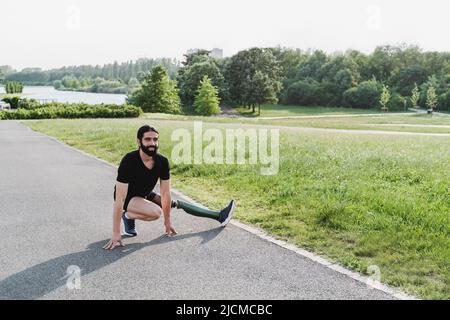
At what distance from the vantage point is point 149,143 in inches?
219

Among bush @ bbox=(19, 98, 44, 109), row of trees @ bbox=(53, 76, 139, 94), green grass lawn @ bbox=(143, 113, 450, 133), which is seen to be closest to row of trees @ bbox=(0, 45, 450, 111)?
bush @ bbox=(19, 98, 44, 109)

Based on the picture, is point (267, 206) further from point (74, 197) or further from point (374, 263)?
point (74, 197)

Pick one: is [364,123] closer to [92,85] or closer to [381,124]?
[381,124]

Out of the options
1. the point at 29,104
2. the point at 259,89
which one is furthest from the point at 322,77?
the point at 29,104

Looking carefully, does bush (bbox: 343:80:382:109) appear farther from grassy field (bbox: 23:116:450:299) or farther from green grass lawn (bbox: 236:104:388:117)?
grassy field (bbox: 23:116:450:299)

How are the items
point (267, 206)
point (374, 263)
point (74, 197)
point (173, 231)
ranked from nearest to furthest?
point (374, 263)
point (173, 231)
point (267, 206)
point (74, 197)

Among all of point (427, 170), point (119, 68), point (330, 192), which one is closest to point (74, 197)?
point (330, 192)

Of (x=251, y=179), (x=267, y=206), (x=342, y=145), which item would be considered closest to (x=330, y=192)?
(x=267, y=206)

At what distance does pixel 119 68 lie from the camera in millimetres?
180250

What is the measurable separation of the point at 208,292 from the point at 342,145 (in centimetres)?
1112

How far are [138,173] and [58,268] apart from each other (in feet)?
4.92

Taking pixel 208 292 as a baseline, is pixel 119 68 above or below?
above
